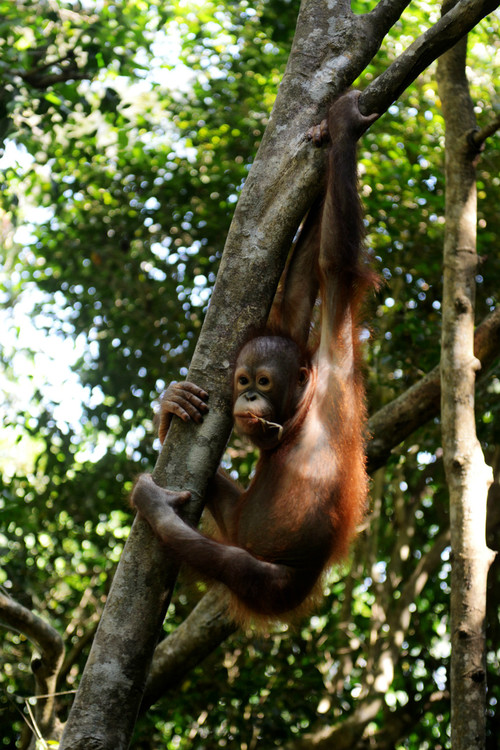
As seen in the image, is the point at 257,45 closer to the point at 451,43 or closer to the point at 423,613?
the point at 451,43

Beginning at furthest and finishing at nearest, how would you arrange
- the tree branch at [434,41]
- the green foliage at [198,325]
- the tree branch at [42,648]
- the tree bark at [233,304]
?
the green foliage at [198,325], the tree branch at [42,648], the tree branch at [434,41], the tree bark at [233,304]

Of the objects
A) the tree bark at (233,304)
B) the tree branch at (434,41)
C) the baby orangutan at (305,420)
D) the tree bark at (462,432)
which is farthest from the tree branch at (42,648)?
the tree branch at (434,41)

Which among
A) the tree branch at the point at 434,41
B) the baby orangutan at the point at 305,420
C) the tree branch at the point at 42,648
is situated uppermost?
the tree branch at the point at 434,41

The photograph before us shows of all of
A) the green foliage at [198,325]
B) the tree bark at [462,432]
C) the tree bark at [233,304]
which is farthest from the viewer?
the green foliage at [198,325]

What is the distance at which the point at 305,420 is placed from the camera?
8.99 feet

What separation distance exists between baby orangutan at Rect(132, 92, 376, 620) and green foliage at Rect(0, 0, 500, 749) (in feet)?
7.45

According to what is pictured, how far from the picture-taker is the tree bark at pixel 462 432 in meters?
2.67

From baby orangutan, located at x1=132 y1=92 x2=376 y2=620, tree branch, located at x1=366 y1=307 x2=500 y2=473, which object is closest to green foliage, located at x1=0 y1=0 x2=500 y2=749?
tree branch, located at x1=366 y1=307 x2=500 y2=473

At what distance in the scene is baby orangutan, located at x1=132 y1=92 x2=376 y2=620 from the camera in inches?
96.3

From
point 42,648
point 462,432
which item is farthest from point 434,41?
point 42,648

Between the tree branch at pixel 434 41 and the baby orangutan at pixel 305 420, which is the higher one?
the tree branch at pixel 434 41

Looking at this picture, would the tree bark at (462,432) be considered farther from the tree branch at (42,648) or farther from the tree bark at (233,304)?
the tree branch at (42,648)

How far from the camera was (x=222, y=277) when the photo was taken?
89.7 inches

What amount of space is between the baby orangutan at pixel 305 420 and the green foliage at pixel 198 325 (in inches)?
89.4
